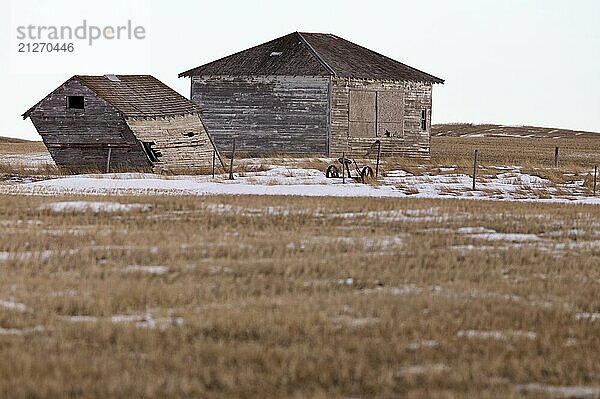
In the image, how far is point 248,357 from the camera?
10141 mm

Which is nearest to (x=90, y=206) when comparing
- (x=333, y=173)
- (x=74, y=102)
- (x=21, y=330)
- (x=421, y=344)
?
(x=21, y=330)

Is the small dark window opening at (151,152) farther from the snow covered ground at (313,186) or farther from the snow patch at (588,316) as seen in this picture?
the snow patch at (588,316)

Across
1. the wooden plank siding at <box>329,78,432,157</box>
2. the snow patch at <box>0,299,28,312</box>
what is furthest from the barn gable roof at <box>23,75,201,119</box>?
the snow patch at <box>0,299,28,312</box>

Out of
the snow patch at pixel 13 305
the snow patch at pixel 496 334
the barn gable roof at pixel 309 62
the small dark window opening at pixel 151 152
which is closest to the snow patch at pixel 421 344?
the snow patch at pixel 496 334

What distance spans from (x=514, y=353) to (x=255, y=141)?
125 feet

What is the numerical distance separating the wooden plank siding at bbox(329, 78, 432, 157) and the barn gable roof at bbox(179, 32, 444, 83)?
0.47 meters

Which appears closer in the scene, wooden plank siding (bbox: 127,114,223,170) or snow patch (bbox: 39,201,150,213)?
snow patch (bbox: 39,201,150,213)

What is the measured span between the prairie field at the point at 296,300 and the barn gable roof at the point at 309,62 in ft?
74.5

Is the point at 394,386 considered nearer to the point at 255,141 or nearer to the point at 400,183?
the point at 400,183

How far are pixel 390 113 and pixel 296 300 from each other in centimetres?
3694

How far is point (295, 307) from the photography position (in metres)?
12.5

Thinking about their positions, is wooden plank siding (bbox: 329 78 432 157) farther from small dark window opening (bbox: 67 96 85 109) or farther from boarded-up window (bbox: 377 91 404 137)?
small dark window opening (bbox: 67 96 85 109)

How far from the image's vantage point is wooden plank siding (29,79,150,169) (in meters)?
40.4

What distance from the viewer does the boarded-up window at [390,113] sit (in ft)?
161
